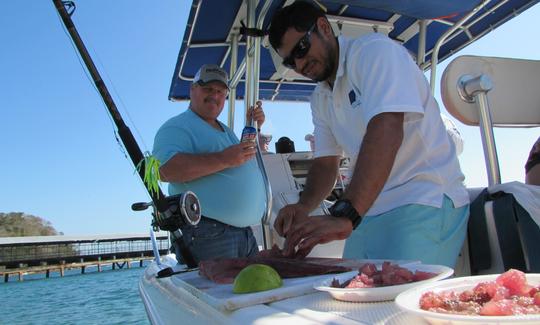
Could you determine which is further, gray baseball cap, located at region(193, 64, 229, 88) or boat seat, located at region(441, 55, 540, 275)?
gray baseball cap, located at region(193, 64, 229, 88)

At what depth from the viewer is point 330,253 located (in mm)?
3666

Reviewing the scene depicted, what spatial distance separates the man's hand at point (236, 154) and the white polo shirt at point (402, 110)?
824 mm

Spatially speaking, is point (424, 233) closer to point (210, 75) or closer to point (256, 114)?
point (256, 114)

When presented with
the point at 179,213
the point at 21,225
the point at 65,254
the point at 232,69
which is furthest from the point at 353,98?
the point at 21,225

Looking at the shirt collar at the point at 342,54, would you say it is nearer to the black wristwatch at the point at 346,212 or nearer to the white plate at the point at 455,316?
the black wristwatch at the point at 346,212

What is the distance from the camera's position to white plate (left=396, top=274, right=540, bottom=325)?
488mm

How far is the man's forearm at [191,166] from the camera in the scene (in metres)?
2.43

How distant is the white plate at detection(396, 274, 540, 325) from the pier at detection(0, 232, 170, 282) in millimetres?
35988

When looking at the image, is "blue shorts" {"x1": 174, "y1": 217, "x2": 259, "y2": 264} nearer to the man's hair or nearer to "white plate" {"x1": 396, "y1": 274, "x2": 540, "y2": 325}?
the man's hair

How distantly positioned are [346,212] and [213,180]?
142 centimetres

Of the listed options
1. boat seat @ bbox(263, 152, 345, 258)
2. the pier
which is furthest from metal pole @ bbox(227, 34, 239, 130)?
the pier

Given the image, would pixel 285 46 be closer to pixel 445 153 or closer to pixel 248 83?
pixel 445 153

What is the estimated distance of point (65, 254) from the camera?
39031mm

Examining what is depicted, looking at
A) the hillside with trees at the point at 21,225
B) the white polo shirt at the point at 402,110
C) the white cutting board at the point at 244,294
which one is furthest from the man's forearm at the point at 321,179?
the hillside with trees at the point at 21,225
